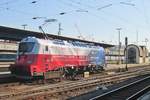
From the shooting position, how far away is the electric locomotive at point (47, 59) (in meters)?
25.4

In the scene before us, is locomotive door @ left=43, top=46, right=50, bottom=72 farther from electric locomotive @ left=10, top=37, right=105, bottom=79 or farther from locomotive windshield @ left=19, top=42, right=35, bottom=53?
locomotive windshield @ left=19, top=42, right=35, bottom=53

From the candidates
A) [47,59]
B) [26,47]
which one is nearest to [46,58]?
[47,59]

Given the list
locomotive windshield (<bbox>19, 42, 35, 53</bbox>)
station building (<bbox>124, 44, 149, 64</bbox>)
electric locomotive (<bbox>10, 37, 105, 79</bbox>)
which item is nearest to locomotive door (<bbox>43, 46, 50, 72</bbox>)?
electric locomotive (<bbox>10, 37, 105, 79</bbox>)

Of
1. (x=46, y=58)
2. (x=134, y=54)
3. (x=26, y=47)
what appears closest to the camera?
(x=26, y=47)

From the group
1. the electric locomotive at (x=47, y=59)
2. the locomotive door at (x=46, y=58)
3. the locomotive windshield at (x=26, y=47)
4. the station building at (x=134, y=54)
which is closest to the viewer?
the electric locomotive at (x=47, y=59)

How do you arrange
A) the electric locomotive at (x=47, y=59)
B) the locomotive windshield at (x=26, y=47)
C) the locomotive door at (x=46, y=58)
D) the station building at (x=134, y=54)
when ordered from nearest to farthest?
the electric locomotive at (x=47, y=59) < the locomotive windshield at (x=26, y=47) < the locomotive door at (x=46, y=58) < the station building at (x=134, y=54)

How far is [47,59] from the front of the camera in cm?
2683

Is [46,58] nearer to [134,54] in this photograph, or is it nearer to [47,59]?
[47,59]

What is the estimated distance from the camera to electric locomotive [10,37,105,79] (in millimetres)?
25375

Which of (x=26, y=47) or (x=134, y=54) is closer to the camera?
(x=26, y=47)

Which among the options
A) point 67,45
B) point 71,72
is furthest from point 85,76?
point 67,45

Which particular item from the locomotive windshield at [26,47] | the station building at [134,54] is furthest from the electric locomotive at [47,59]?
the station building at [134,54]

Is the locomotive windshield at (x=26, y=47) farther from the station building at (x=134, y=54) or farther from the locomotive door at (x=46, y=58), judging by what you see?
the station building at (x=134, y=54)

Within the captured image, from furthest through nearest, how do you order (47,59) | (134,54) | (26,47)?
(134,54) < (47,59) < (26,47)
